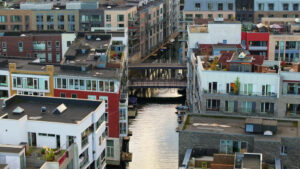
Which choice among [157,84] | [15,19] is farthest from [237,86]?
[15,19]

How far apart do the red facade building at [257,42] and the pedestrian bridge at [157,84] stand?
1845cm

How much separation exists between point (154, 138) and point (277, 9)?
60624mm

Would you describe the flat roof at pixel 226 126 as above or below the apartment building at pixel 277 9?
below

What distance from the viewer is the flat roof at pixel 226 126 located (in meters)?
52.8

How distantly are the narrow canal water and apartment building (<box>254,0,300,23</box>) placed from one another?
132 feet

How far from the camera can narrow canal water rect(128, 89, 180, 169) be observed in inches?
3124

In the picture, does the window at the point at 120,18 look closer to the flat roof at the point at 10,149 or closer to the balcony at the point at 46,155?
Answer: the balcony at the point at 46,155

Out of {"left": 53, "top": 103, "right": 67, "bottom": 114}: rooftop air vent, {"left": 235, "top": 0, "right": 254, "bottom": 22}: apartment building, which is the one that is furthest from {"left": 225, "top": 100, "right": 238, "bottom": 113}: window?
{"left": 235, "top": 0, "right": 254, "bottom": 22}: apartment building

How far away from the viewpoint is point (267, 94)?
6762cm

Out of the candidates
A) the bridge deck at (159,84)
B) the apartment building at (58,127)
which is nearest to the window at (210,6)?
the bridge deck at (159,84)

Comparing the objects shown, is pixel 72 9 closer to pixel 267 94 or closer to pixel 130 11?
pixel 130 11

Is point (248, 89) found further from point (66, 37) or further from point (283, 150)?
point (66, 37)

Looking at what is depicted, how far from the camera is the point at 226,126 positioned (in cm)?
5512

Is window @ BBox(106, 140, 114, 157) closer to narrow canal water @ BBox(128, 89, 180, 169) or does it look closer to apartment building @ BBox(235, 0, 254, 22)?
narrow canal water @ BBox(128, 89, 180, 169)
